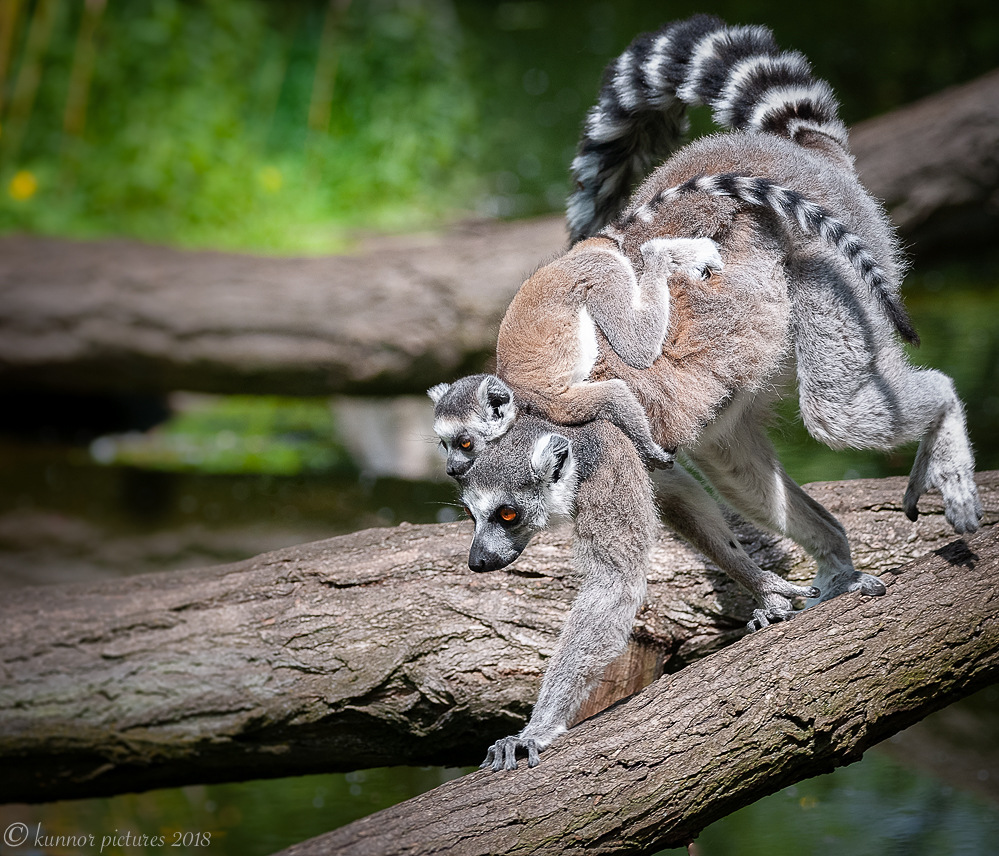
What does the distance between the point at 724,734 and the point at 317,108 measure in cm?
1100

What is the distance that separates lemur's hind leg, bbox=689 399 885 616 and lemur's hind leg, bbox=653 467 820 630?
13 cm

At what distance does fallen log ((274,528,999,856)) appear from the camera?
2453 millimetres

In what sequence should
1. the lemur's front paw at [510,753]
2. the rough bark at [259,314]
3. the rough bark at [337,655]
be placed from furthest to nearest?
1. the rough bark at [259,314]
2. the rough bark at [337,655]
3. the lemur's front paw at [510,753]

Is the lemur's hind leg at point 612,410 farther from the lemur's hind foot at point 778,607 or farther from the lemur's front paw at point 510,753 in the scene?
the lemur's front paw at point 510,753

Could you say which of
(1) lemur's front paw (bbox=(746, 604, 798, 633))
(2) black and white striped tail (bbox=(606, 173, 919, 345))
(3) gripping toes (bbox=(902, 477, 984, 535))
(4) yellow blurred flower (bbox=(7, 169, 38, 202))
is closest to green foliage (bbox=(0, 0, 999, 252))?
(4) yellow blurred flower (bbox=(7, 169, 38, 202))

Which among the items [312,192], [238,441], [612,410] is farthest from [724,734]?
[312,192]

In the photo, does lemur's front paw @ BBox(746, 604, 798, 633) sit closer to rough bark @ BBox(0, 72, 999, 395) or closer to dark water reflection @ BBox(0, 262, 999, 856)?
dark water reflection @ BBox(0, 262, 999, 856)

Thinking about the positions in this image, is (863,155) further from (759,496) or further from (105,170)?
(105,170)

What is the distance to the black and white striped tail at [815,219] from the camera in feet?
9.32

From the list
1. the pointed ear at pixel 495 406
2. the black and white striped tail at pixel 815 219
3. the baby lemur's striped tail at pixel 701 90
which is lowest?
the pointed ear at pixel 495 406

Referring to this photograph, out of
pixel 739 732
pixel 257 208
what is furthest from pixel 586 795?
pixel 257 208

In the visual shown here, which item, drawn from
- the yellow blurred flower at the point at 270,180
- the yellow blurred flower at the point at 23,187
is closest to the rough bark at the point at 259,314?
the yellow blurred flower at the point at 23,187

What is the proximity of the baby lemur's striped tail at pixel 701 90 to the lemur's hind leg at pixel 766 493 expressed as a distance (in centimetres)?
106

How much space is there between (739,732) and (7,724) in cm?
285
